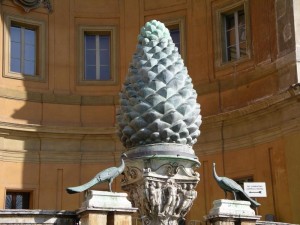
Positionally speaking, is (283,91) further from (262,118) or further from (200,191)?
(200,191)

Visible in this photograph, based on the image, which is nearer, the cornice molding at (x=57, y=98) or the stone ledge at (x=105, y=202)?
the stone ledge at (x=105, y=202)

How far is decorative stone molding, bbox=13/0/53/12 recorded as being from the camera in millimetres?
19125

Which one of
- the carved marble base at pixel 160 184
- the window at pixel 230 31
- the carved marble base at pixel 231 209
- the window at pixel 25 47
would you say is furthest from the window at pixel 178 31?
the carved marble base at pixel 160 184

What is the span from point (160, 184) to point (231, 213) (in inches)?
46.3

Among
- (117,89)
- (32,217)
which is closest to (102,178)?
(32,217)

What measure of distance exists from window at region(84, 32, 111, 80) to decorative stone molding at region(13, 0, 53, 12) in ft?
4.68

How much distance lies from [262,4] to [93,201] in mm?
12350

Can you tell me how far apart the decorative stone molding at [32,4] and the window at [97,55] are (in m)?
1.17

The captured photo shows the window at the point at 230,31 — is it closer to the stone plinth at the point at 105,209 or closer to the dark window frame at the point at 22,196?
the dark window frame at the point at 22,196

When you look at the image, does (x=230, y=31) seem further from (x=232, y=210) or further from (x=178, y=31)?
(x=232, y=210)

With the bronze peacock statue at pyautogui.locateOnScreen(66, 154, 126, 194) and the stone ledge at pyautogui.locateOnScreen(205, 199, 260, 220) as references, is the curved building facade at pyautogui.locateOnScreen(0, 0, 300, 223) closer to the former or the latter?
the stone ledge at pyautogui.locateOnScreen(205, 199, 260, 220)

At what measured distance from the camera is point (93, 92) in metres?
19.6

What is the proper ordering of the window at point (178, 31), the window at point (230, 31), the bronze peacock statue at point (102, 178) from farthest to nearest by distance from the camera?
the window at point (178, 31)
the window at point (230, 31)
the bronze peacock statue at point (102, 178)

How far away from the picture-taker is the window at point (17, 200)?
1805 cm
